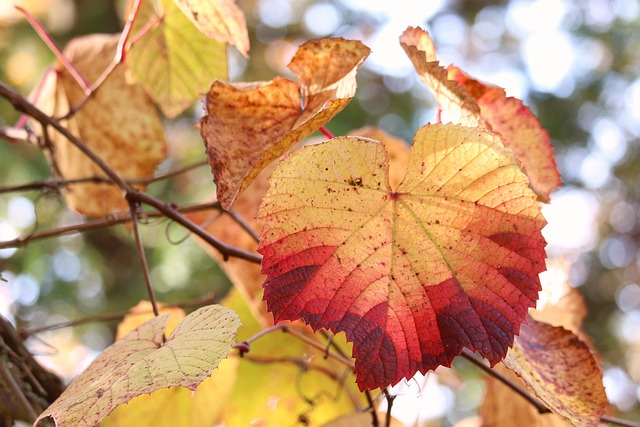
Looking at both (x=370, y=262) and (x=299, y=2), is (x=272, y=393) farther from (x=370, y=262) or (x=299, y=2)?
(x=299, y=2)

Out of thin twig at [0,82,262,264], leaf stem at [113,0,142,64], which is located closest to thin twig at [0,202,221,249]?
thin twig at [0,82,262,264]

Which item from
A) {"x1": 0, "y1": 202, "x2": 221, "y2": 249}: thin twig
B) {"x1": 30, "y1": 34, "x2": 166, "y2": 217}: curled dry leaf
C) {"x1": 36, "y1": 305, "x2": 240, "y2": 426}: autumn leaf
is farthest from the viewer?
{"x1": 30, "y1": 34, "x2": 166, "y2": 217}: curled dry leaf

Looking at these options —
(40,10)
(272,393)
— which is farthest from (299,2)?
(272,393)

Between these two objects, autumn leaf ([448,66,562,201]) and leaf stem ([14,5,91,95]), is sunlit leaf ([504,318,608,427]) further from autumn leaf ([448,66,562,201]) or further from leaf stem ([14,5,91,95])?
leaf stem ([14,5,91,95])

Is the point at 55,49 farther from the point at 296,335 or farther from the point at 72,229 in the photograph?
the point at 296,335

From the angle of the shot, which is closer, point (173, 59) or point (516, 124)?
point (516, 124)

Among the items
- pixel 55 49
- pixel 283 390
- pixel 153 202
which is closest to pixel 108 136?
pixel 55 49
